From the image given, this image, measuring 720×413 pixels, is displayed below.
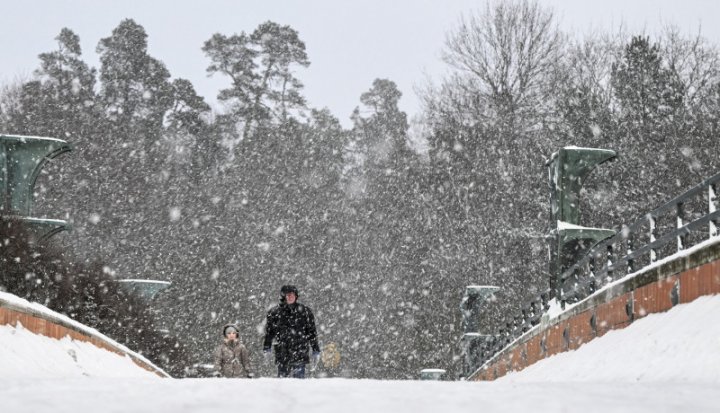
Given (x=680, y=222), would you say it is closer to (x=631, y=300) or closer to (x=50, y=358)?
(x=631, y=300)

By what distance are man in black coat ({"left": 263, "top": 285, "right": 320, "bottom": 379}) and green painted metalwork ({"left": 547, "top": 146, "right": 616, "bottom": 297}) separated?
566 centimetres

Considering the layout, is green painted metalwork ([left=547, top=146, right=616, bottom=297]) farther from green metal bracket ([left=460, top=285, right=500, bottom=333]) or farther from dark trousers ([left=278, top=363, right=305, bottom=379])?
green metal bracket ([left=460, top=285, right=500, bottom=333])

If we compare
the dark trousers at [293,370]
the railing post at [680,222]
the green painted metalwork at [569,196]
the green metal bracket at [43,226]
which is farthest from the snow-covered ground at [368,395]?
the green metal bracket at [43,226]

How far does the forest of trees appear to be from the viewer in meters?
35.6

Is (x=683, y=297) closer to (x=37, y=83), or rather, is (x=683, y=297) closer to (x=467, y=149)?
(x=467, y=149)

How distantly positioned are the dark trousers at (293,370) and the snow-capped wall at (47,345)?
1988 mm

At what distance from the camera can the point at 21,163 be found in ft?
51.4

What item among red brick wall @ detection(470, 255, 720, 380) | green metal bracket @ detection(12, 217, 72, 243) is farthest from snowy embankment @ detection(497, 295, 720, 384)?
green metal bracket @ detection(12, 217, 72, 243)

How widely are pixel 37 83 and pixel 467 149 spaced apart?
25.6m

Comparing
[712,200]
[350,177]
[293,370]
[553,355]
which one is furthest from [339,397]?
[350,177]

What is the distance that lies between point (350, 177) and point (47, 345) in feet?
208

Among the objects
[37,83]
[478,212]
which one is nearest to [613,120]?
[478,212]

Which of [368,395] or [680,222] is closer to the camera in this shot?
[368,395]

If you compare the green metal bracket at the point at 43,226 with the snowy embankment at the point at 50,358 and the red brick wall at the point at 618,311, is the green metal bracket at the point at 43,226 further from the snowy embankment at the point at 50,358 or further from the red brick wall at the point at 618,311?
the red brick wall at the point at 618,311
